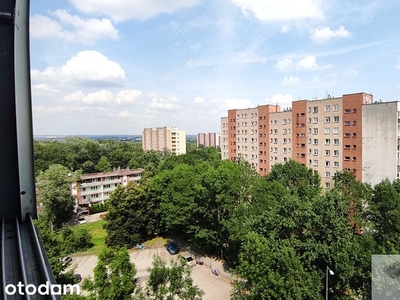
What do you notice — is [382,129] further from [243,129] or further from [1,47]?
[1,47]

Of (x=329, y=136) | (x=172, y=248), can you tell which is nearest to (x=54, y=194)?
(x=172, y=248)

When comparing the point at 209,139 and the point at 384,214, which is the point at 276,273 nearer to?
the point at 384,214

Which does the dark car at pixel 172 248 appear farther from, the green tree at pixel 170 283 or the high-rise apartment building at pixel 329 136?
the high-rise apartment building at pixel 329 136

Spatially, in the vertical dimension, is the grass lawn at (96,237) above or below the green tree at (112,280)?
below

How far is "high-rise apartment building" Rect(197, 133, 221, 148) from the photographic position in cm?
9950

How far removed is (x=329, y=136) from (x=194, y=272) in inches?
675

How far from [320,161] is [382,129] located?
5.82 m

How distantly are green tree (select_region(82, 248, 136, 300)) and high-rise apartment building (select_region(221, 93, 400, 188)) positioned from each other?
67.0ft

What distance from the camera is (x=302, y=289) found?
25.5ft

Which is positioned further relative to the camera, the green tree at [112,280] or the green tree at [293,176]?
the green tree at [293,176]

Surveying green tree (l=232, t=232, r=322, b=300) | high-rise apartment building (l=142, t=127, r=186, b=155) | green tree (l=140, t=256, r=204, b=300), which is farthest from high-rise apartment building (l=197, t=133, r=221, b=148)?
green tree (l=140, t=256, r=204, b=300)

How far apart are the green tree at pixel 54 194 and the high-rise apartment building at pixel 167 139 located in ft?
126

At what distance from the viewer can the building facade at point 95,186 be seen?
90.0 ft

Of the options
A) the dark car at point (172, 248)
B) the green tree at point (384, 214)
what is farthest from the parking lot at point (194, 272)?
the green tree at point (384, 214)
